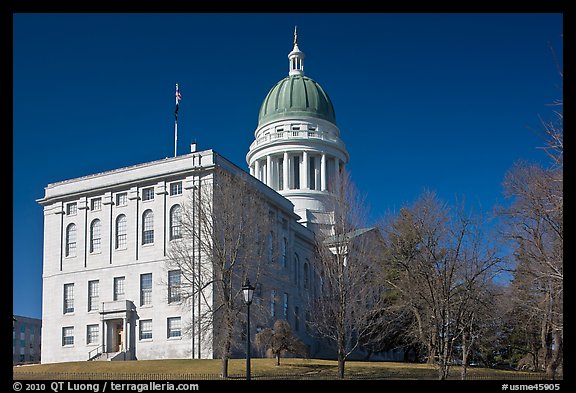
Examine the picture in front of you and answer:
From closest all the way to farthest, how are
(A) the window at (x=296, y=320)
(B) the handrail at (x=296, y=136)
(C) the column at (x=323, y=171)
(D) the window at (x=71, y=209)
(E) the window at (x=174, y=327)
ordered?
(E) the window at (x=174, y=327), (D) the window at (x=71, y=209), (A) the window at (x=296, y=320), (C) the column at (x=323, y=171), (B) the handrail at (x=296, y=136)

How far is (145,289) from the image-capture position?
185 ft

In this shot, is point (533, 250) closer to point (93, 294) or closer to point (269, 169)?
point (93, 294)

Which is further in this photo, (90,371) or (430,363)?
(430,363)

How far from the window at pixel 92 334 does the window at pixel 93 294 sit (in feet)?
5.08

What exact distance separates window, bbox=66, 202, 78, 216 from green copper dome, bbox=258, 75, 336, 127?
3142 centimetres

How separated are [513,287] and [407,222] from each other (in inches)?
335

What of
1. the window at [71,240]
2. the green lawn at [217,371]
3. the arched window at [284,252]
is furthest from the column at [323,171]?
the green lawn at [217,371]

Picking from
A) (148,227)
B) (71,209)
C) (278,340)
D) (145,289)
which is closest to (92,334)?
(145,289)

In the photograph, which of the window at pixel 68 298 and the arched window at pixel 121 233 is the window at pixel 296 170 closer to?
the arched window at pixel 121 233

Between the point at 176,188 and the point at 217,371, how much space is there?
18.2 metres

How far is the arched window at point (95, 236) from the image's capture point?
5956 centimetres

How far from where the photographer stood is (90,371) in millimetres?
44156
